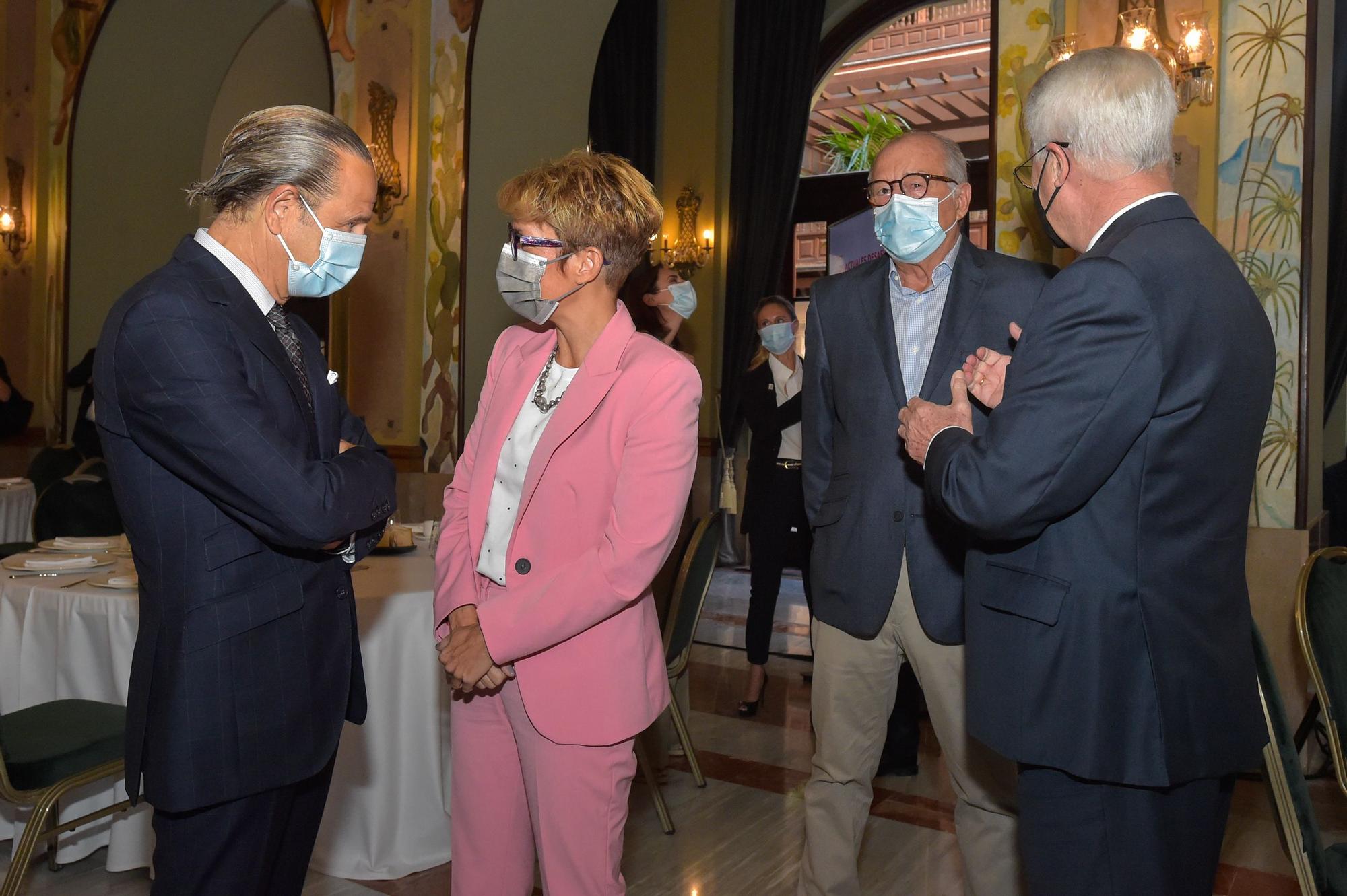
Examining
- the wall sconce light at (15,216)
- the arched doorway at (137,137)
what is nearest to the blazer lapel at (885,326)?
the arched doorway at (137,137)

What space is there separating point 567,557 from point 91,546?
2.54 m

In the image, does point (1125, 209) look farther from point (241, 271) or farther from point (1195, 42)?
point (1195, 42)

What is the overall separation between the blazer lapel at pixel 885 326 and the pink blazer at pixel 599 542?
745mm

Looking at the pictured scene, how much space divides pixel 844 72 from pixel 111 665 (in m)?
10.4

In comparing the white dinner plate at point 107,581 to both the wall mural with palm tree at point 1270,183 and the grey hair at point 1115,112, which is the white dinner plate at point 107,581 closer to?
the grey hair at point 1115,112

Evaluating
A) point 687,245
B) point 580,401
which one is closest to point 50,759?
point 580,401

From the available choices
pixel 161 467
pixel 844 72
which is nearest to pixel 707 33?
pixel 844 72

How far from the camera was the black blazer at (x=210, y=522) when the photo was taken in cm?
139

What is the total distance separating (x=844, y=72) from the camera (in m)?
11.4

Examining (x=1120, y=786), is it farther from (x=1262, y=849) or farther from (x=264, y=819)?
(x=1262, y=849)

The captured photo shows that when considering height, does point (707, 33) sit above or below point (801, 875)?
above

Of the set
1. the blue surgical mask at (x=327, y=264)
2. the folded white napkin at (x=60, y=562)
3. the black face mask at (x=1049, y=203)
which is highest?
the black face mask at (x=1049, y=203)

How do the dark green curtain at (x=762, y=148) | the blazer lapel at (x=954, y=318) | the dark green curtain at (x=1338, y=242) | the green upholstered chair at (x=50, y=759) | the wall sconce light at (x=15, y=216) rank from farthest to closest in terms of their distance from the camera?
1. the dark green curtain at (x=762, y=148)
2. the wall sconce light at (x=15, y=216)
3. the dark green curtain at (x=1338, y=242)
4. the green upholstered chair at (x=50, y=759)
5. the blazer lapel at (x=954, y=318)

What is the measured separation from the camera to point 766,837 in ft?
10.7
